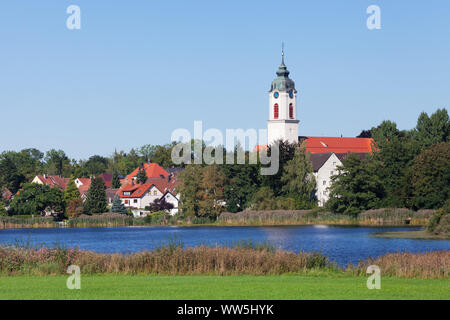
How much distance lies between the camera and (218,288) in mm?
19766

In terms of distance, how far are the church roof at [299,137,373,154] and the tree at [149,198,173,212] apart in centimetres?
3118

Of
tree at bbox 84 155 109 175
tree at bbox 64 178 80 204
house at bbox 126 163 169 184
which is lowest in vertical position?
tree at bbox 64 178 80 204

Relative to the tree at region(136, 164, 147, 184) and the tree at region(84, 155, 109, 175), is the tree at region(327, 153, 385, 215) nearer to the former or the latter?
the tree at region(136, 164, 147, 184)

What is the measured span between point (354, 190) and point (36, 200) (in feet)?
143

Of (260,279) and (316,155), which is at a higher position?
(316,155)

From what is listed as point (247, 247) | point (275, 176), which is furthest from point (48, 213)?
point (247, 247)

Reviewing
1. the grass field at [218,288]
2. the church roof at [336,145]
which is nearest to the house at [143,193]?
the church roof at [336,145]

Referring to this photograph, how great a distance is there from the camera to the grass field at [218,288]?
18516 mm

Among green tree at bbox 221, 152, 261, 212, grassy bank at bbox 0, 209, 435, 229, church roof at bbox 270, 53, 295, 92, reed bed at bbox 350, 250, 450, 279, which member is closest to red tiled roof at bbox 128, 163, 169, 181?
church roof at bbox 270, 53, 295, 92

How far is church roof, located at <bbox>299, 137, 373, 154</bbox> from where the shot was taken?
129875 mm

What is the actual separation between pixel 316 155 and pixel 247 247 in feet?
260

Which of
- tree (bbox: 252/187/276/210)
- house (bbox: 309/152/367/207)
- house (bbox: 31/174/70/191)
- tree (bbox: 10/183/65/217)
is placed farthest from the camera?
house (bbox: 31/174/70/191)
